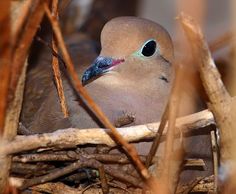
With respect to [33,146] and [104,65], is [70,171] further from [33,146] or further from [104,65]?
[104,65]

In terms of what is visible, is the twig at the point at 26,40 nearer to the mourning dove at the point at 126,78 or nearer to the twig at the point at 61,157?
the twig at the point at 61,157

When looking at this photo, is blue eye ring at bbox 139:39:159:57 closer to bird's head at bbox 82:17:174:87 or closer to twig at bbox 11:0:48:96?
bird's head at bbox 82:17:174:87

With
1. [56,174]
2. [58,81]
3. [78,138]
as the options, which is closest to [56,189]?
[56,174]

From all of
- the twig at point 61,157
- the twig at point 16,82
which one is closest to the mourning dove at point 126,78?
the twig at point 61,157

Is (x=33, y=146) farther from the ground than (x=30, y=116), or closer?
closer

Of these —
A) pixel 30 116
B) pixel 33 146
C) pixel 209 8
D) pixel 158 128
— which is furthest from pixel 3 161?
pixel 209 8

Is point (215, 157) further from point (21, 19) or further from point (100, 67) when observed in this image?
point (21, 19)

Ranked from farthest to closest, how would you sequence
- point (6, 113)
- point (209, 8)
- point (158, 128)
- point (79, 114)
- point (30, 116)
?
point (209, 8)
point (30, 116)
point (79, 114)
point (158, 128)
point (6, 113)
